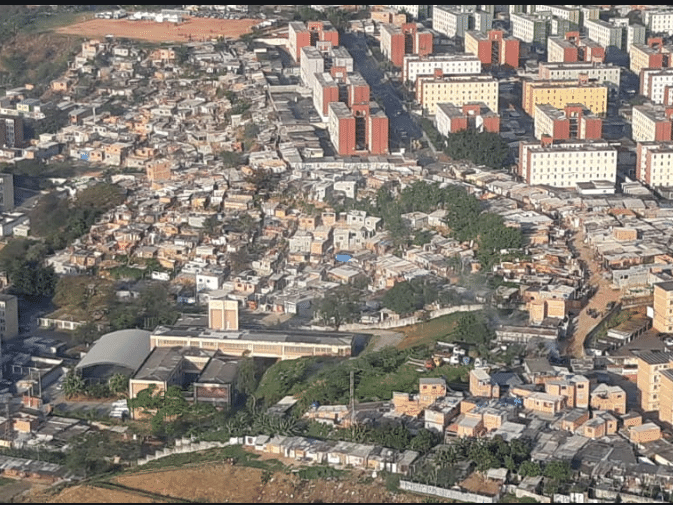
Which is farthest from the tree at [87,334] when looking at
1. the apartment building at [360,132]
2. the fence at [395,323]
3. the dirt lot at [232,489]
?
the apartment building at [360,132]

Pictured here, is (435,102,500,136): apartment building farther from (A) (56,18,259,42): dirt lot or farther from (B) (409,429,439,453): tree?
(B) (409,429,439,453): tree

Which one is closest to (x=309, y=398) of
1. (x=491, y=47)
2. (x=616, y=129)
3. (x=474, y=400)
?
(x=474, y=400)

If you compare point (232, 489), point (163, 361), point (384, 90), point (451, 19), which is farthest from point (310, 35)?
point (232, 489)

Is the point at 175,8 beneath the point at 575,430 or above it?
above

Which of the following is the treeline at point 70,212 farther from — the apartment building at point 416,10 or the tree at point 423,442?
the apartment building at point 416,10

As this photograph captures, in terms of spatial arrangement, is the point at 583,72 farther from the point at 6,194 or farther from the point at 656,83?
the point at 6,194

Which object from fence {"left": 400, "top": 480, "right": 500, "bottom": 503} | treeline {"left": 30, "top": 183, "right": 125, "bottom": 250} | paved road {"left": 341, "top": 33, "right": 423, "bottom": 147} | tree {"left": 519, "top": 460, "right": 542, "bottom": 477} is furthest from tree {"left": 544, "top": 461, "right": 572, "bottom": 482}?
paved road {"left": 341, "top": 33, "right": 423, "bottom": 147}

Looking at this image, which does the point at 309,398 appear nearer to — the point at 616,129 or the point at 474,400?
the point at 474,400
